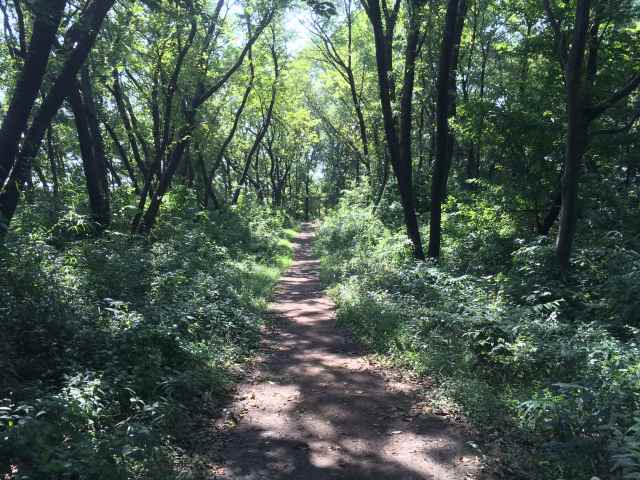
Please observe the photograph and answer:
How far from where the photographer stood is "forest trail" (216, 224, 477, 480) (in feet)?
13.9

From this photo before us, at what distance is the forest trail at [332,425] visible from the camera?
4.25 m

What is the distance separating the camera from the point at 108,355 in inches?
209

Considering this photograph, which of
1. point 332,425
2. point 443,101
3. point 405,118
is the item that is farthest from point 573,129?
point 332,425

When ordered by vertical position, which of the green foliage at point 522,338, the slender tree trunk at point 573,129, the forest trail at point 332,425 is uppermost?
the slender tree trunk at point 573,129

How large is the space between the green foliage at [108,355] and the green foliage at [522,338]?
276 centimetres

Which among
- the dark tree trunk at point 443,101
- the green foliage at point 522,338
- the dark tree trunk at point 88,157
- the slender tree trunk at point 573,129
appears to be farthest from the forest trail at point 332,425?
the dark tree trunk at point 88,157

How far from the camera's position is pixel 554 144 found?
10.4 metres

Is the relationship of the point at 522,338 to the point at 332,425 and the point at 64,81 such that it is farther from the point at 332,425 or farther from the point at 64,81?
the point at 64,81

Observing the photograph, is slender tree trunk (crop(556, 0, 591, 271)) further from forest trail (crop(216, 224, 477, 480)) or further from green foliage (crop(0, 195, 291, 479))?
green foliage (crop(0, 195, 291, 479))

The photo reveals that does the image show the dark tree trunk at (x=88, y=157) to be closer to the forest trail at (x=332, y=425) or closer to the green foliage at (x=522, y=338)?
the green foliage at (x=522, y=338)

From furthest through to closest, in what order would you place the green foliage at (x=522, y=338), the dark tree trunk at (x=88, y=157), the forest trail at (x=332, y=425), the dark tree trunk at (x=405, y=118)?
the dark tree trunk at (x=405, y=118), the dark tree trunk at (x=88, y=157), the forest trail at (x=332, y=425), the green foliage at (x=522, y=338)

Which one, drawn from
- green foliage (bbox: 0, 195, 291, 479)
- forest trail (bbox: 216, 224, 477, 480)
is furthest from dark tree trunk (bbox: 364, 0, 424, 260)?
forest trail (bbox: 216, 224, 477, 480)

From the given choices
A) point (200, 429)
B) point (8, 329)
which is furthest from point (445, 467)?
point (8, 329)

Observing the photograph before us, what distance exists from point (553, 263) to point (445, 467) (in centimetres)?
532
